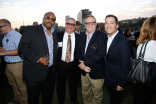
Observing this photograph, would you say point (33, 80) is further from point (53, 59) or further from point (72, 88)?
point (72, 88)

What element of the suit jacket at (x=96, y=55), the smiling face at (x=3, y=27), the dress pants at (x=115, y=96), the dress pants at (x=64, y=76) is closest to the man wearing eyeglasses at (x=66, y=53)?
the dress pants at (x=64, y=76)

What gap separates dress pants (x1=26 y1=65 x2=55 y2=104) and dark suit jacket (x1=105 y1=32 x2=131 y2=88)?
47.8 inches

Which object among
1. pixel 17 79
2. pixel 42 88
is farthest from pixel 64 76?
pixel 17 79

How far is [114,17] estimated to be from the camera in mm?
1816

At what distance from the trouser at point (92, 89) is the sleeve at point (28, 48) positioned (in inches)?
46.3

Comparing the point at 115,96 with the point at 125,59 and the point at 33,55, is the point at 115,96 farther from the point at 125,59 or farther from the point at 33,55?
the point at 33,55

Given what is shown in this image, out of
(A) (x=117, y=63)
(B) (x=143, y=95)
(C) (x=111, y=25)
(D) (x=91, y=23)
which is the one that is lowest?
(B) (x=143, y=95)

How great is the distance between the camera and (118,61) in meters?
1.74

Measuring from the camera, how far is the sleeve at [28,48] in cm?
173

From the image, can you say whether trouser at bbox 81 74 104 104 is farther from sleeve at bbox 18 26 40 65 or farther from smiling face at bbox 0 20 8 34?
smiling face at bbox 0 20 8 34

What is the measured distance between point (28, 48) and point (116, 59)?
1571mm

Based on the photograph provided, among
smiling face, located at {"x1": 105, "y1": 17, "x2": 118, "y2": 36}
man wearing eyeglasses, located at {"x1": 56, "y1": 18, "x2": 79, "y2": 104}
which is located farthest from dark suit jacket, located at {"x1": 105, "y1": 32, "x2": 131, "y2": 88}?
man wearing eyeglasses, located at {"x1": 56, "y1": 18, "x2": 79, "y2": 104}

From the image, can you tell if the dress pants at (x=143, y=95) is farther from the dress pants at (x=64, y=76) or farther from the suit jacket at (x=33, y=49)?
the suit jacket at (x=33, y=49)

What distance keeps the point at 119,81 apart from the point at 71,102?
5.65ft
